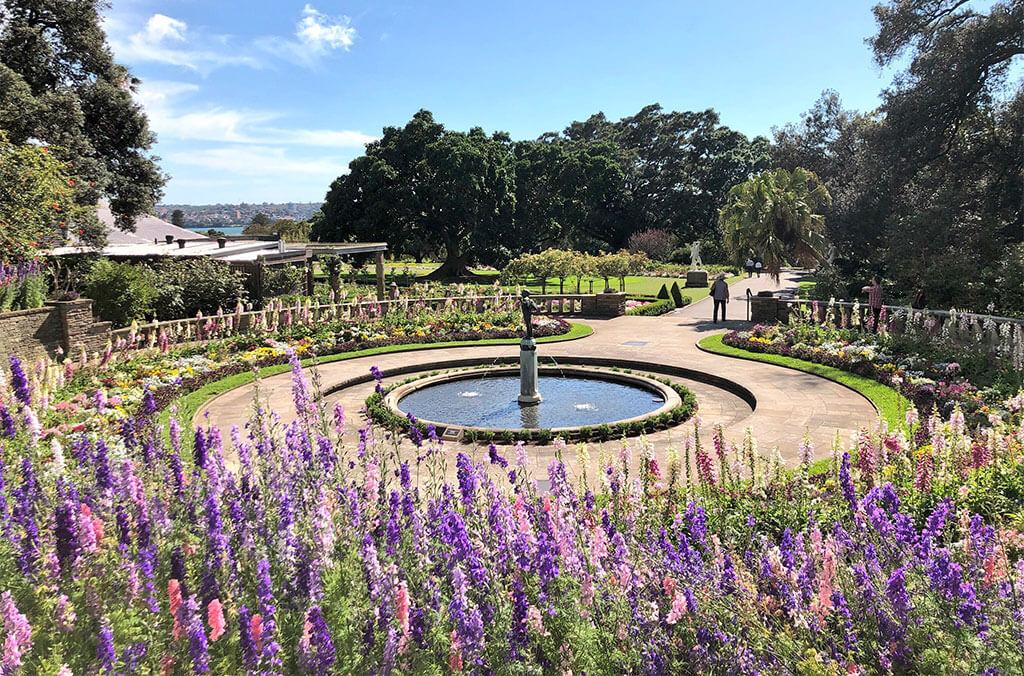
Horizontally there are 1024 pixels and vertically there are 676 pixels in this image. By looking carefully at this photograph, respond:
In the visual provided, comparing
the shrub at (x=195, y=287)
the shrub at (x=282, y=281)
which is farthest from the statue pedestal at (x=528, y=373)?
the shrub at (x=282, y=281)

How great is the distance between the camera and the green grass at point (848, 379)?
399 inches

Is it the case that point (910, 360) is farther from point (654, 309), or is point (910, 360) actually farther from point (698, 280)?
point (698, 280)

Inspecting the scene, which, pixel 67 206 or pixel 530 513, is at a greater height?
pixel 67 206

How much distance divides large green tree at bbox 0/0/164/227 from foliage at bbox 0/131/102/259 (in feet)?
12.3

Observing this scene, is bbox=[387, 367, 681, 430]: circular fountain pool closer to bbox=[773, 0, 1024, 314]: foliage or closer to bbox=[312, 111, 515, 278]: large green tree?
bbox=[773, 0, 1024, 314]: foliage

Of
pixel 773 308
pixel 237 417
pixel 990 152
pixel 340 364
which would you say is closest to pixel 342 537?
pixel 237 417

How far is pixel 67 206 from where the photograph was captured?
18203mm

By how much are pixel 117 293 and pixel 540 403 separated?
11.5 meters

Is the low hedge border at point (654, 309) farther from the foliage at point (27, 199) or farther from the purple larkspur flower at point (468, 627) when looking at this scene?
the purple larkspur flower at point (468, 627)

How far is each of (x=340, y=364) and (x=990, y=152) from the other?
69.9 ft

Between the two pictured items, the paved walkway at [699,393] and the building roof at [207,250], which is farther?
the building roof at [207,250]

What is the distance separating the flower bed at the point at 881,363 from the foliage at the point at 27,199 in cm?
1722

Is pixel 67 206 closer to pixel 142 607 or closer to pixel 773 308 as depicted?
pixel 142 607

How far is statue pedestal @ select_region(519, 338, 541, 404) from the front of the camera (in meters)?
11.8
